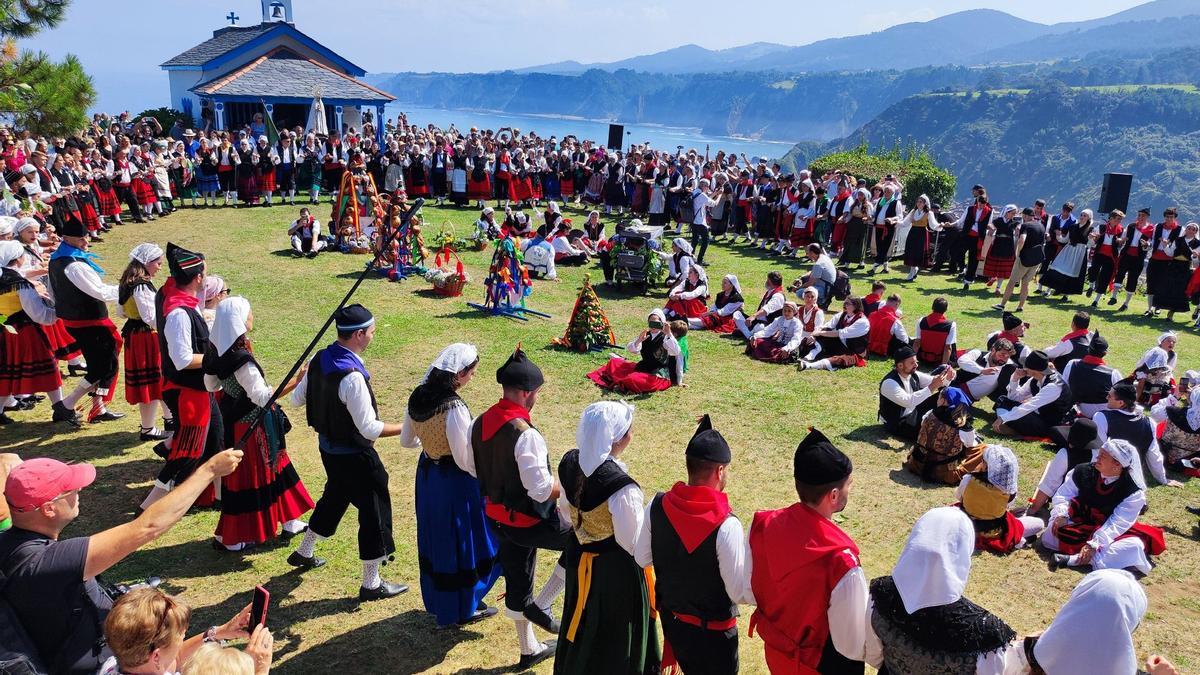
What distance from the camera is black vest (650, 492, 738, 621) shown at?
122 inches

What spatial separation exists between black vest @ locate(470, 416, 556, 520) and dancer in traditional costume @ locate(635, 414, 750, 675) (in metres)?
0.79

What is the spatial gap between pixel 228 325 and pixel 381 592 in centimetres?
192

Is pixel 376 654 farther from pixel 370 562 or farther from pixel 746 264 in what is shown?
pixel 746 264

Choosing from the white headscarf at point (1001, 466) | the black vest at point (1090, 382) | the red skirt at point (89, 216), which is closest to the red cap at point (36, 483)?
the white headscarf at point (1001, 466)

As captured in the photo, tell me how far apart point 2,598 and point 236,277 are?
36.2ft

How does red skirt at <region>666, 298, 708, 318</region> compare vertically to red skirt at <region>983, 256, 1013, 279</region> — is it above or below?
below

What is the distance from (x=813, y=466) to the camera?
289 centimetres

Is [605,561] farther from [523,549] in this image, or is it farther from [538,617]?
[538,617]

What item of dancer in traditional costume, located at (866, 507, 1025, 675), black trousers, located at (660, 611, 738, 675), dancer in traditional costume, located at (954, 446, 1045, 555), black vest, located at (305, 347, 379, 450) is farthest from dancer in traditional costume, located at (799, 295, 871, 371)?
dancer in traditional costume, located at (866, 507, 1025, 675)

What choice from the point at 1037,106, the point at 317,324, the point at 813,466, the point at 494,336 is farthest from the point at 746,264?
the point at 1037,106

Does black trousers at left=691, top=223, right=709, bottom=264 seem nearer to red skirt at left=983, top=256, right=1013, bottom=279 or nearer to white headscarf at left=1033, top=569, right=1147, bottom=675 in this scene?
red skirt at left=983, top=256, right=1013, bottom=279

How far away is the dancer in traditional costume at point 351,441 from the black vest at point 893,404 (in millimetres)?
5190

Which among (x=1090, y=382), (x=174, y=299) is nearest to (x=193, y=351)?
(x=174, y=299)

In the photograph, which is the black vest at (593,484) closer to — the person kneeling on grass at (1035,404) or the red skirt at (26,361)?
the red skirt at (26,361)
